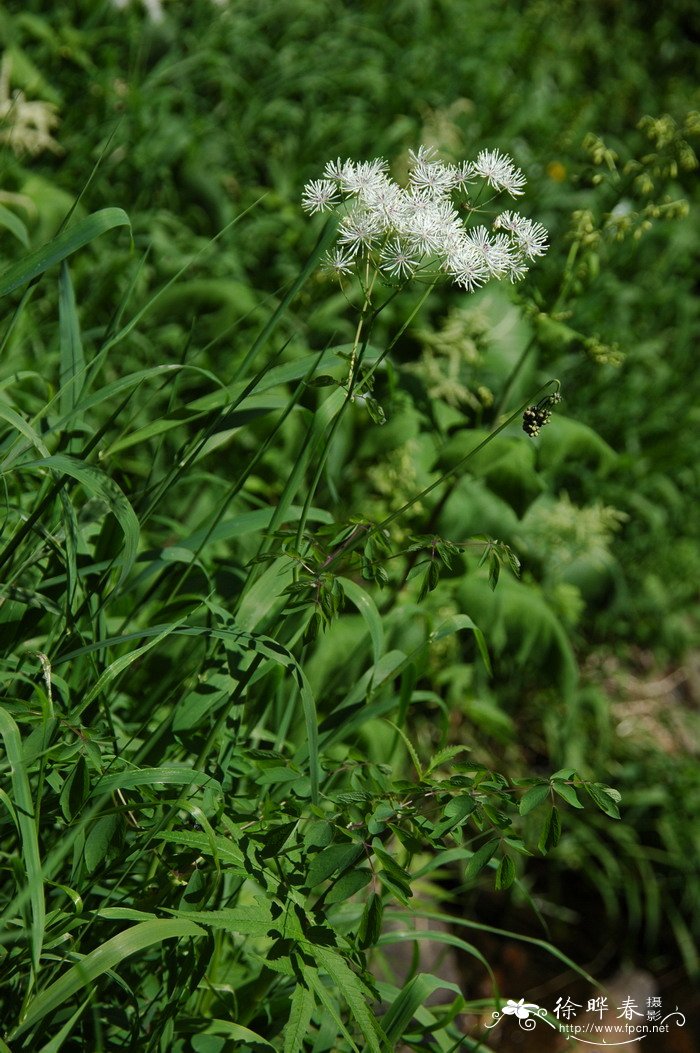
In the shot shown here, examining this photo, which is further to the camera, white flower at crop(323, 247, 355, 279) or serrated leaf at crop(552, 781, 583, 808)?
white flower at crop(323, 247, 355, 279)

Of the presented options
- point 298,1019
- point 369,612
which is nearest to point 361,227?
point 369,612

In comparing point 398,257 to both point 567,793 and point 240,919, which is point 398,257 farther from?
point 240,919

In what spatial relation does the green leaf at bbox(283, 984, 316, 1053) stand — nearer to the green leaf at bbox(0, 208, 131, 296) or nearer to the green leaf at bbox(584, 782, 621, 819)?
the green leaf at bbox(584, 782, 621, 819)

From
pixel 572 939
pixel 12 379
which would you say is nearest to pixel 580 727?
pixel 572 939

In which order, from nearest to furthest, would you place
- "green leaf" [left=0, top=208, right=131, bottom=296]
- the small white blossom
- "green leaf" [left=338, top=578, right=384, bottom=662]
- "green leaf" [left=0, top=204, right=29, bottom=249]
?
the small white blossom → "green leaf" [left=0, top=208, right=131, bottom=296] → "green leaf" [left=338, top=578, right=384, bottom=662] → "green leaf" [left=0, top=204, right=29, bottom=249]

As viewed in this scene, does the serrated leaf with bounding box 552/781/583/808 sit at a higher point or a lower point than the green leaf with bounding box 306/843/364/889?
lower

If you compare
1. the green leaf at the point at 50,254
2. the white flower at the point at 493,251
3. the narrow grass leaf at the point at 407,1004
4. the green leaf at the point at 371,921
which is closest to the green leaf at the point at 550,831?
the green leaf at the point at 371,921

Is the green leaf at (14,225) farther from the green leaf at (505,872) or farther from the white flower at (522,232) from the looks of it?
the green leaf at (505,872)

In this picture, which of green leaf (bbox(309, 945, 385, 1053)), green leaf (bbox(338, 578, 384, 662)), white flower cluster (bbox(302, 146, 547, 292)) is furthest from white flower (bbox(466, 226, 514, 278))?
green leaf (bbox(309, 945, 385, 1053))
